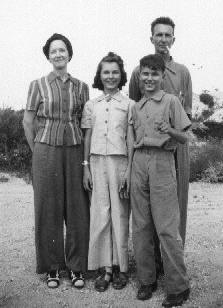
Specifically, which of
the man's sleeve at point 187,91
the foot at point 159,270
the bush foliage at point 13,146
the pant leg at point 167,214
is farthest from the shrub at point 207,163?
the pant leg at point 167,214

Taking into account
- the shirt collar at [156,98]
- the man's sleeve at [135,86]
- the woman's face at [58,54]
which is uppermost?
the woman's face at [58,54]

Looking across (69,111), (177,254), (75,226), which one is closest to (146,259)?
(177,254)

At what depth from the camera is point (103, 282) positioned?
14.5ft

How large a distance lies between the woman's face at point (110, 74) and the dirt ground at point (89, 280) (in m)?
1.76

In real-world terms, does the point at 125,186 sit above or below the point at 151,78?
below

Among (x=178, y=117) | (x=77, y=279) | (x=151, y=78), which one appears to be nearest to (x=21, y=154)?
(x=77, y=279)

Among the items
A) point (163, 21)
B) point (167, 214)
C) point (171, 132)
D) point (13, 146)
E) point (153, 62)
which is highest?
point (163, 21)

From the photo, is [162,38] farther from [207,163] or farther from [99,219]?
[207,163]

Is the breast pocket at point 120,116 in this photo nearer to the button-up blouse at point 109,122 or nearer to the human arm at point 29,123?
the button-up blouse at point 109,122

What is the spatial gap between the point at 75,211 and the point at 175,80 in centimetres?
144

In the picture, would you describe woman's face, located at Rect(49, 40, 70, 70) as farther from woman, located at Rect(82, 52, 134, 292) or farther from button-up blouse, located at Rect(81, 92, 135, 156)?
button-up blouse, located at Rect(81, 92, 135, 156)

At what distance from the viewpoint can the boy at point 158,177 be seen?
3975 mm

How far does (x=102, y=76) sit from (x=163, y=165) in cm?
96

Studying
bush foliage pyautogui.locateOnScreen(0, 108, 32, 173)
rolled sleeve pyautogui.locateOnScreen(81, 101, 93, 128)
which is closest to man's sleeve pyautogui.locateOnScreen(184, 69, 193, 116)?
rolled sleeve pyautogui.locateOnScreen(81, 101, 93, 128)
